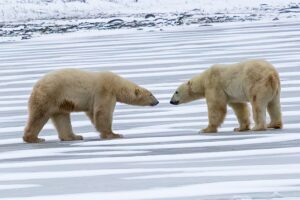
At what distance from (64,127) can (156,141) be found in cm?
123

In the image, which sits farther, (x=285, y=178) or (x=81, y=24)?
(x=81, y=24)

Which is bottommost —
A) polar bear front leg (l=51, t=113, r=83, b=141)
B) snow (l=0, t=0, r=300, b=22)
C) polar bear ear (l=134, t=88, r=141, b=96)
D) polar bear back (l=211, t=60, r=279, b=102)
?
snow (l=0, t=0, r=300, b=22)

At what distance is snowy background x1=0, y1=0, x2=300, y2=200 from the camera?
22.9 ft

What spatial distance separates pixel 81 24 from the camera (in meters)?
38.2

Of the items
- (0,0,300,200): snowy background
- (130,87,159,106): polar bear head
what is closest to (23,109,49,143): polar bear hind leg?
(0,0,300,200): snowy background

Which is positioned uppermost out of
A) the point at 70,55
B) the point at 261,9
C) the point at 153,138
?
the point at 153,138

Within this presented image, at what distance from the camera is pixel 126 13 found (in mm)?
48344

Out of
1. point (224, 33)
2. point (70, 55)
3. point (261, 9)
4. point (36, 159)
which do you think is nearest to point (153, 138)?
point (36, 159)

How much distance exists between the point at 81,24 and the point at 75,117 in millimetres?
25782

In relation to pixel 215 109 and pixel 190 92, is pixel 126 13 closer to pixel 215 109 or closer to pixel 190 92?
pixel 190 92

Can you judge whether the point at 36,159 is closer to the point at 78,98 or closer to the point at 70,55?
the point at 78,98

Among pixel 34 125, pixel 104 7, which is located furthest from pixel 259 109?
pixel 104 7

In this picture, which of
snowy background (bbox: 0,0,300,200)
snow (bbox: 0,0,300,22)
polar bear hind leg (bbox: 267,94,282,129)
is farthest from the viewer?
snow (bbox: 0,0,300,22)

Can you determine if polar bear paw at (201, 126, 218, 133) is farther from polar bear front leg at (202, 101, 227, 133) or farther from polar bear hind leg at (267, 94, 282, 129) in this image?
polar bear hind leg at (267, 94, 282, 129)
